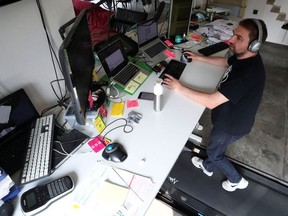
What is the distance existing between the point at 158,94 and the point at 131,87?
0.32 metres

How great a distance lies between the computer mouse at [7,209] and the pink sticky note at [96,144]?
Result: 0.43 m

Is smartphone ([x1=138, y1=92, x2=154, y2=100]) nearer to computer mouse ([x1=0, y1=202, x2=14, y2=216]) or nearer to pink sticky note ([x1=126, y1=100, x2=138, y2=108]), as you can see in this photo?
pink sticky note ([x1=126, y1=100, x2=138, y2=108])

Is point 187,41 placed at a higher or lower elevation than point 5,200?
higher

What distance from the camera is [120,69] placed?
1495mm

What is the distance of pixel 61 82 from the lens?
1396mm

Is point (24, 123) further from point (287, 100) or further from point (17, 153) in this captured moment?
point (287, 100)

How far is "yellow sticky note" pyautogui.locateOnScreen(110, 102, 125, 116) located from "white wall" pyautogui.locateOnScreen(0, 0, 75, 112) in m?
0.44

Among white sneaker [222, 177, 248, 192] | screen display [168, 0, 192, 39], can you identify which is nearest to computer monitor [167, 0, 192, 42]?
screen display [168, 0, 192, 39]

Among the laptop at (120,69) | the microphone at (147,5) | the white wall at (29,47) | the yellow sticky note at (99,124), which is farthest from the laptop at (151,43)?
the yellow sticky note at (99,124)

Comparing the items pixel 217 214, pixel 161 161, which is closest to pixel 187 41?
pixel 161 161

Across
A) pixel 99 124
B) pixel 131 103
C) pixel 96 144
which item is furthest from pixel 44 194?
pixel 131 103

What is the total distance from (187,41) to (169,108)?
107cm

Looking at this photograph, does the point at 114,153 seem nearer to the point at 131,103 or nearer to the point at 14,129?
the point at 131,103

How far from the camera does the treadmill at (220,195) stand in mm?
1482
